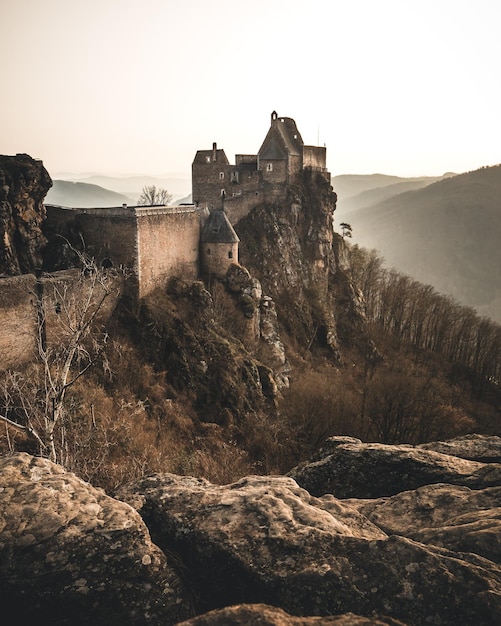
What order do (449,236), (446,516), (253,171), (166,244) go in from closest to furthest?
(446,516) → (166,244) → (253,171) → (449,236)

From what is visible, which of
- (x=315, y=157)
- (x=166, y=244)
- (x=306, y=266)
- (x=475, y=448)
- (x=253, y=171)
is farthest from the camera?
Answer: (x=315, y=157)

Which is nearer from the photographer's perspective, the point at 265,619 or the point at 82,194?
the point at 265,619

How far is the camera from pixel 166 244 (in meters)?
32.9

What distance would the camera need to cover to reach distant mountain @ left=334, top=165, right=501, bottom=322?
142375mm

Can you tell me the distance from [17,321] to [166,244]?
40.1ft

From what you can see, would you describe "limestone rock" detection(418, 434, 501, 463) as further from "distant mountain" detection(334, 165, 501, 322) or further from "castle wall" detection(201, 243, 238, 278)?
"distant mountain" detection(334, 165, 501, 322)

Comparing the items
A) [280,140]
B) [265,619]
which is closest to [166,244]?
[280,140]

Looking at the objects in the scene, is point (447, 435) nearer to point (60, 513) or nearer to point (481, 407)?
point (481, 407)

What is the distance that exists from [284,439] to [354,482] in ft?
59.1

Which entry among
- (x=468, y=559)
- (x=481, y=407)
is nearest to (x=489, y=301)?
(x=481, y=407)

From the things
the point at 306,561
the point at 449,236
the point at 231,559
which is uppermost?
the point at 449,236

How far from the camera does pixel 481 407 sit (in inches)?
1937

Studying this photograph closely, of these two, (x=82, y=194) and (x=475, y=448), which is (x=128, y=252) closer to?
(x=475, y=448)

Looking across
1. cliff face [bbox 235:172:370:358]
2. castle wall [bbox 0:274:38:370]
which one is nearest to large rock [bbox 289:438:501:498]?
castle wall [bbox 0:274:38:370]
